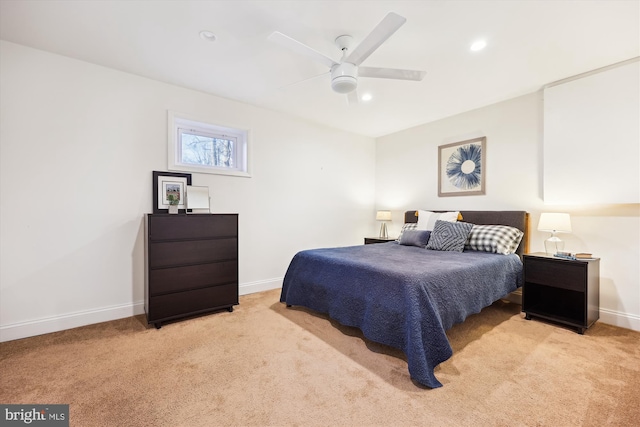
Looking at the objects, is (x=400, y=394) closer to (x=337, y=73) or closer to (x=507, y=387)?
(x=507, y=387)

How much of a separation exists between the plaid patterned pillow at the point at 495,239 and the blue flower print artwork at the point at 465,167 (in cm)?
82

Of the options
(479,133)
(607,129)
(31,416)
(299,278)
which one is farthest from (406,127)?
(31,416)

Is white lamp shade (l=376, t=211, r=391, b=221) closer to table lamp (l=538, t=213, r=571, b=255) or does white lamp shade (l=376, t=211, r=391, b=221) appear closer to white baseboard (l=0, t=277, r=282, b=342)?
table lamp (l=538, t=213, r=571, b=255)

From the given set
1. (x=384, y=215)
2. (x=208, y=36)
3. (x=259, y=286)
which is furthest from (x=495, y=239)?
(x=208, y=36)

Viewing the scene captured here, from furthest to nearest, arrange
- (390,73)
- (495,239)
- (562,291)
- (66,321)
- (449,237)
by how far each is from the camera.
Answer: (449,237)
(495,239)
(562,291)
(66,321)
(390,73)

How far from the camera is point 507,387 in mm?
1679

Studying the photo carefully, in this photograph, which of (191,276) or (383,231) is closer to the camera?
(191,276)

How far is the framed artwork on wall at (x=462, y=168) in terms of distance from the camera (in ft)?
12.2

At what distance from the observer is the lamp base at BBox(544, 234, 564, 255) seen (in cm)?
287

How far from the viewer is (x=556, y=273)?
8.55 feet

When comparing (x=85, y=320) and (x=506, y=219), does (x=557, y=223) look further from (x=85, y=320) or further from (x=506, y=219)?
(x=85, y=320)

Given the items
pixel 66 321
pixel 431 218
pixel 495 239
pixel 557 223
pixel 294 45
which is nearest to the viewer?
pixel 294 45

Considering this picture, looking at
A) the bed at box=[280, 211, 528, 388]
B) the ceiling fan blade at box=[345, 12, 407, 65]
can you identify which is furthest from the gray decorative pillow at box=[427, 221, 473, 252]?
the ceiling fan blade at box=[345, 12, 407, 65]

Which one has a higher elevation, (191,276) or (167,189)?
(167,189)
